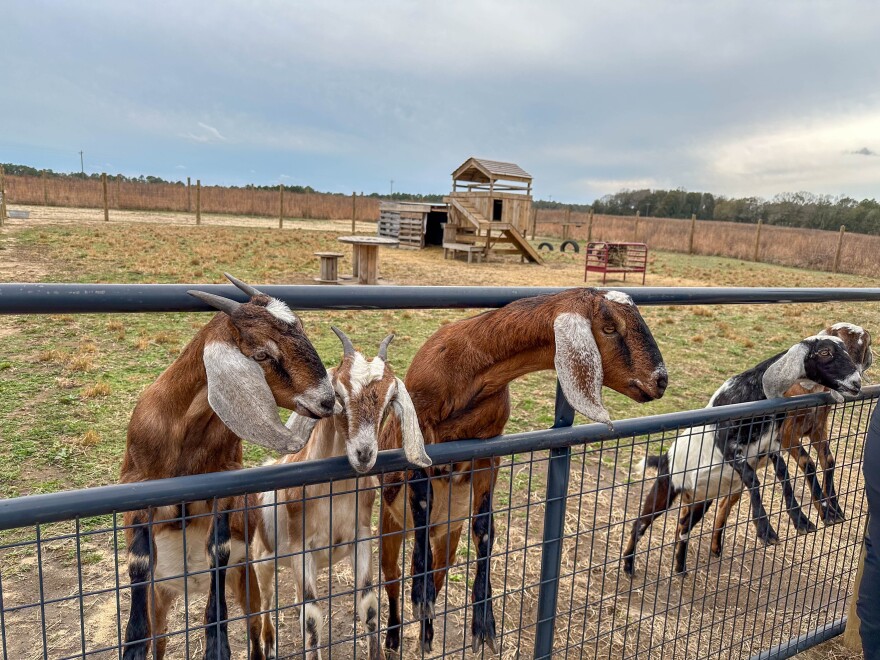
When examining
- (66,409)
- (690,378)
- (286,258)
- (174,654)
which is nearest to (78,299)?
(174,654)

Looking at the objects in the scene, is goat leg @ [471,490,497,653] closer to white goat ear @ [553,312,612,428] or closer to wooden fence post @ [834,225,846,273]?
white goat ear @ [553,312,612,428]

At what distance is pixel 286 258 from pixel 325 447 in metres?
13.4

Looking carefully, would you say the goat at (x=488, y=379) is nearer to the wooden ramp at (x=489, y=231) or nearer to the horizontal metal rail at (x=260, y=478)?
the horizontal metal rail at (x=260, y=478)

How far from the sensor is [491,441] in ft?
5.30

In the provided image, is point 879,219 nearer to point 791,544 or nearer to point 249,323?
point 791,544

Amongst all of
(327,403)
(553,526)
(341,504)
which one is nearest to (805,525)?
(553,526)

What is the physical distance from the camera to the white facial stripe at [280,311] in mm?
1305

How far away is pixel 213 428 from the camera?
5.19ft

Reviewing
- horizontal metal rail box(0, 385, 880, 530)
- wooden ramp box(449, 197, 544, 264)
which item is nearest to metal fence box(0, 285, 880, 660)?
horizontal metal rail box(0, 385, 880, 530)

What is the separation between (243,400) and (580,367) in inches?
30.6

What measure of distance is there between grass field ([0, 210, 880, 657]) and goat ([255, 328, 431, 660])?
0.44m

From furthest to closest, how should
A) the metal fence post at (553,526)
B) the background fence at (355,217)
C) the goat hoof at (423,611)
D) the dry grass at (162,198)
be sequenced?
the dry grass at (162,198), the background fence at (355,217), the goat hoof at (423,611), the metal fence post at (553,526)

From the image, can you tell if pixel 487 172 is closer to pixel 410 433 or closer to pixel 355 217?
pixel 355 217

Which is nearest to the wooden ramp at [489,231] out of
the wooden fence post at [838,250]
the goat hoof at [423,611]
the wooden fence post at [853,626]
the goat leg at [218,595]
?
the wooden fence post at [838,250]
